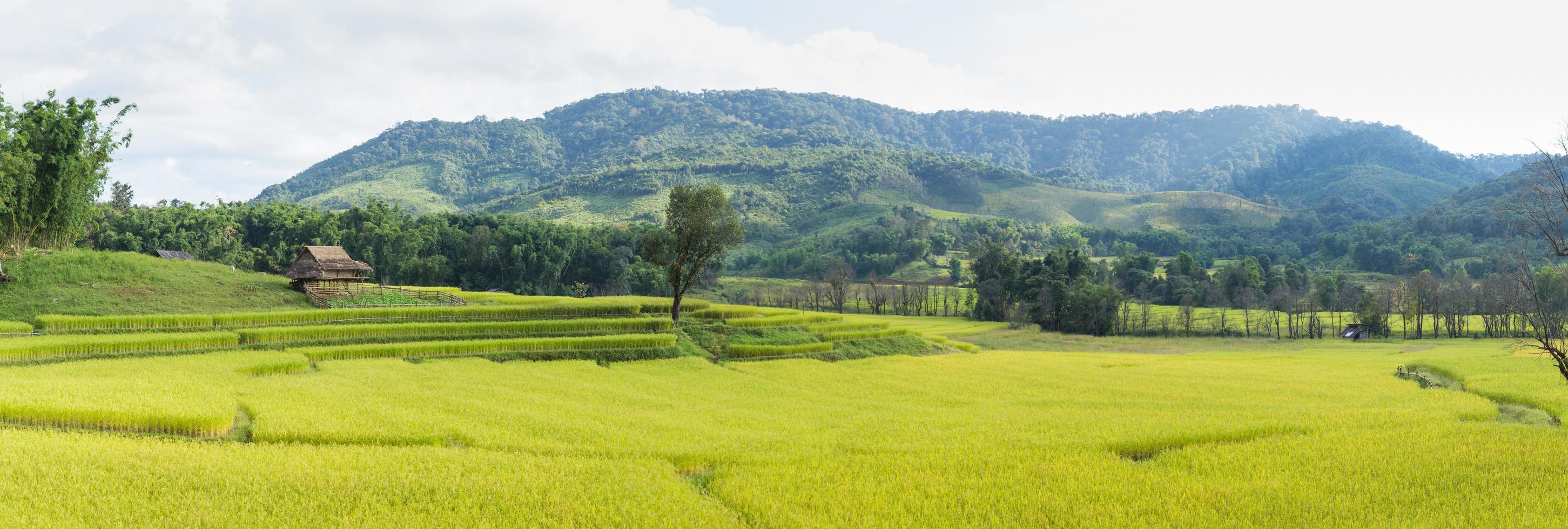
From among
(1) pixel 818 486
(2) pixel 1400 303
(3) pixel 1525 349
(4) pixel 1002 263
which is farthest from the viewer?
(4) pixel 1002 263

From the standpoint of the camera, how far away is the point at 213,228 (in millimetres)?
72375

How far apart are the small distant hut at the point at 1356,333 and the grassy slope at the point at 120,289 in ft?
247

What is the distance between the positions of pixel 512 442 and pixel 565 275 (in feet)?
251

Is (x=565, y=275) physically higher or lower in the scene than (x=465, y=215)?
lower

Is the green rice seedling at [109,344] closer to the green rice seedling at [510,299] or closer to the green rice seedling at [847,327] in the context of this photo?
the green rice seedling at [510,299]

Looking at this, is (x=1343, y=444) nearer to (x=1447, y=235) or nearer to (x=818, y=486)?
(x=818, y=486)

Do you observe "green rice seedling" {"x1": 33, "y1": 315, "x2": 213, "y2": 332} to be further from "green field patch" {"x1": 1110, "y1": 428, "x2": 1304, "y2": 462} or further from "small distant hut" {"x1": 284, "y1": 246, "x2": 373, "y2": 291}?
"green field patch" {"x1": 1110, "y1": 428, "x2": 1304, "y2": 462}

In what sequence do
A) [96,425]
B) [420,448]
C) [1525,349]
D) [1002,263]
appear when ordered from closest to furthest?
[420,448] < [96,425] < [1525,349] < [1002,263]

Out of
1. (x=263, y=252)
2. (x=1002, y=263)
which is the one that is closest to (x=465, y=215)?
(x=263, y=252)

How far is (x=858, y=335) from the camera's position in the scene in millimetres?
39219

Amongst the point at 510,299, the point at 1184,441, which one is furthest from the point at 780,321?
the point at 1184,441

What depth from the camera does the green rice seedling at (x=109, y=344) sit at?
22594mm

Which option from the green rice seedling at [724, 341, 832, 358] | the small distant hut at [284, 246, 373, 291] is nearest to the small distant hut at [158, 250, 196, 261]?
the small distant hut at [284, 246, 373, 291]

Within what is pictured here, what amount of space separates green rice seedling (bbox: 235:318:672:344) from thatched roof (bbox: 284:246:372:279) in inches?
467
